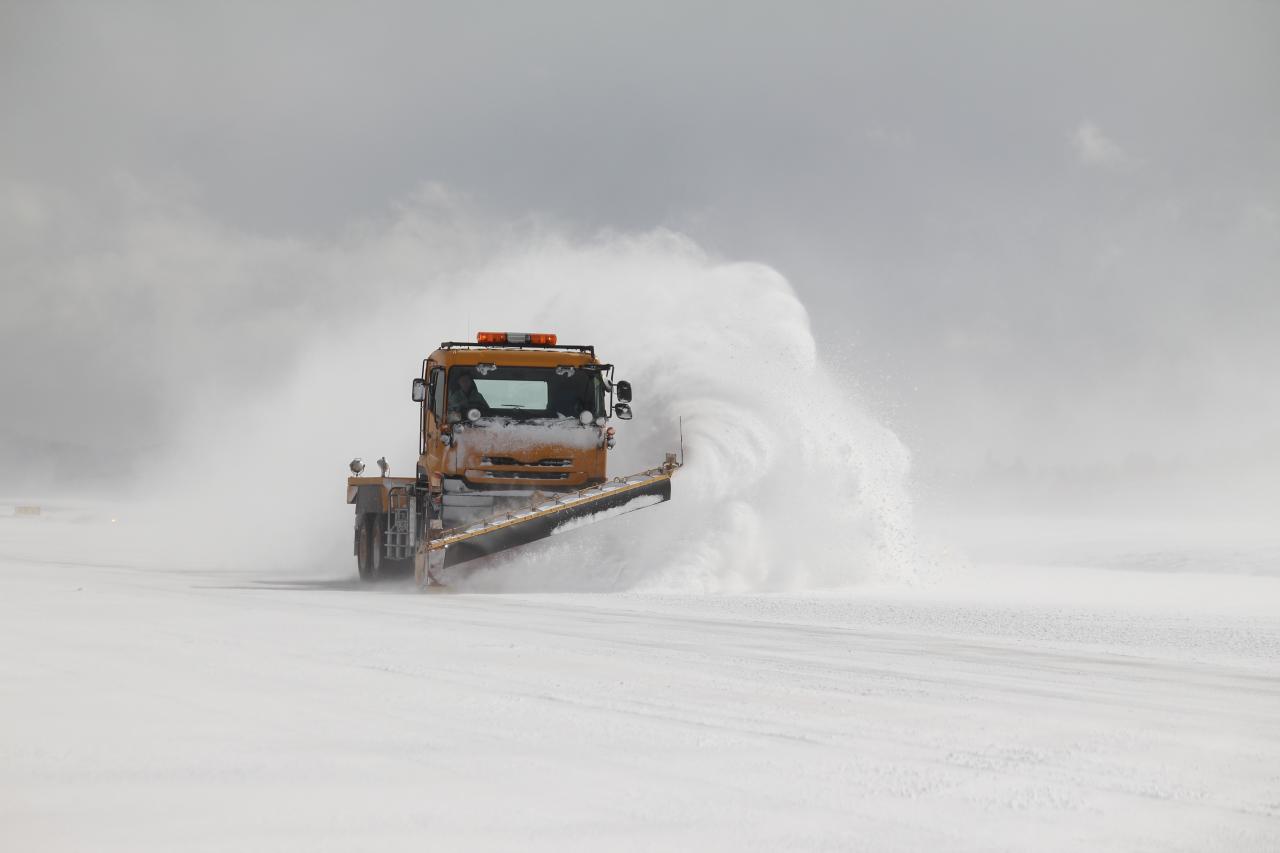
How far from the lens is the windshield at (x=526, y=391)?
51.5ft

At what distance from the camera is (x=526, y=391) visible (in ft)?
52.1

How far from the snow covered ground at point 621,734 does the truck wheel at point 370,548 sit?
20.9 ft

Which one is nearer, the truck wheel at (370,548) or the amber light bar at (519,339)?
the amber light bar at (519,339)

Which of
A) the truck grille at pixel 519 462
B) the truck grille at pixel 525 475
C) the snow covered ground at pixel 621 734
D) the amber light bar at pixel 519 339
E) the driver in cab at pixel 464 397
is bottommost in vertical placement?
the snow covered ground at pixel 621 734

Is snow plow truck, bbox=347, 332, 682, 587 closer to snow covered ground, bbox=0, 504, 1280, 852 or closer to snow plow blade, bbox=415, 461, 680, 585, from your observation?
snow plow blade, bbox=415, 461, 680, 585

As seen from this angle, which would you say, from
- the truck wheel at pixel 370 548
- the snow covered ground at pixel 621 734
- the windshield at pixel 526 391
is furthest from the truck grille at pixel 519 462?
the snow covered ground at pixel 621 734

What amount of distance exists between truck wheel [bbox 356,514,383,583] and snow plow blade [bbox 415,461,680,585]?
9.94ft

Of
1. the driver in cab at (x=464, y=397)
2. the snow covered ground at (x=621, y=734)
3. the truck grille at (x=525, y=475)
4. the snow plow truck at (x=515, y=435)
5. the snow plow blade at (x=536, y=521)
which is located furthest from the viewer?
the driver in cab at (x=464, y=397)

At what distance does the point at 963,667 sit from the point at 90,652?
17.2 feet

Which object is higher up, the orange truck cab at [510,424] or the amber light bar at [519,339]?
the amber light bar at [519,339]

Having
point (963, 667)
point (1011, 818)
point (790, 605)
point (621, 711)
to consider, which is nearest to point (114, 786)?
point (621, 711)

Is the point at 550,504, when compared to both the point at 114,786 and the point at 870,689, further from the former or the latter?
the point at 114,786

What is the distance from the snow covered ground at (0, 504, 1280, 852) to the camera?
382cm

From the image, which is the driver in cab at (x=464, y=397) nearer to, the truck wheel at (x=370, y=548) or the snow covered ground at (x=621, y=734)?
the truck wheel at (x=370, y=548)
